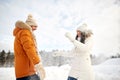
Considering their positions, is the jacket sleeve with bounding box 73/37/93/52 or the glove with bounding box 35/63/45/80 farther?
the jacket sleeve with bounding box 73/37/93/52

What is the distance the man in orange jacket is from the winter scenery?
7.66ft

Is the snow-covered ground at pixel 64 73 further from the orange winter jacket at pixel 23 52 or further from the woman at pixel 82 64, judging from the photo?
the orange winter jacket at pixel 23 52

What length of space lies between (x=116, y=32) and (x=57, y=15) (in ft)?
3.86

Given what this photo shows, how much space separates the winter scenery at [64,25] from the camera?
4.35 metres

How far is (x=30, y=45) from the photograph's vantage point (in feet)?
5.45

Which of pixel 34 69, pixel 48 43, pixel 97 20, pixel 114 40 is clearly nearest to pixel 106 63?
pixel 114 40

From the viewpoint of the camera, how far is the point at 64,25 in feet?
16.1

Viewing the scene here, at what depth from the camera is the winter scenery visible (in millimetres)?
4348

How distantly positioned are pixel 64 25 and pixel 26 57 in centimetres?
320

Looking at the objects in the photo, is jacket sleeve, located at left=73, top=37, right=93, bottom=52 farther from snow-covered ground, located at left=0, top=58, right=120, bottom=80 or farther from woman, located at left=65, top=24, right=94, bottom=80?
snow-covered ground, located at left=0, top=58, right=120, bottom=80

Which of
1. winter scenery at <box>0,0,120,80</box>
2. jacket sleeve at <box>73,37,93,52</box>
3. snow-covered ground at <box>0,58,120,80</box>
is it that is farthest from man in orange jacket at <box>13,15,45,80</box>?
winter scenery at <box>0,0,120,80</box>

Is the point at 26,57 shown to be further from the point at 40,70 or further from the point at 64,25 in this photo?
the point at 64,25

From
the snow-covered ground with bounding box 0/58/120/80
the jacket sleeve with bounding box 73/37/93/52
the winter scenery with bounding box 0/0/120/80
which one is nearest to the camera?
the jacket sleeve with bounding box 73/37/93/52

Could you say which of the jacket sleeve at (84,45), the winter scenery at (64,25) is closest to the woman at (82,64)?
the jacket sleeve at (84,45)
